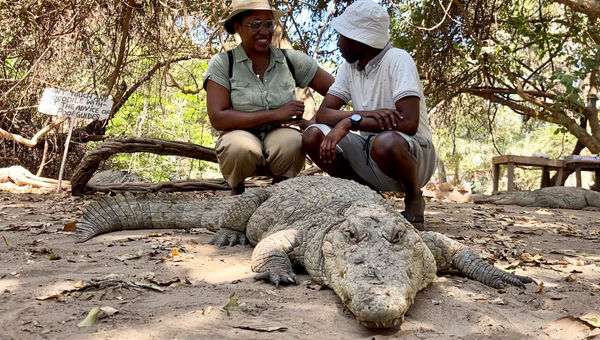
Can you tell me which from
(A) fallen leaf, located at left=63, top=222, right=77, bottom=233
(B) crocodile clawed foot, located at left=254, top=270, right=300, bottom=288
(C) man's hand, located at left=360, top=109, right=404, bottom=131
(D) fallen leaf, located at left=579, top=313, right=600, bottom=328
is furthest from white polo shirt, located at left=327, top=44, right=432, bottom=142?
(A) fallen leaf, located at left=63, top=222, right=77, bottom=233

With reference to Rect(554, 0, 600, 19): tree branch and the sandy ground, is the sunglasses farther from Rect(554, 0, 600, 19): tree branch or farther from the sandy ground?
Rect(554, 0, 600, 19): tree branch

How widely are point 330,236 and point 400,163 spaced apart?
4.16 feet

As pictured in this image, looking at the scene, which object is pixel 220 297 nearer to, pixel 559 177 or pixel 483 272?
pixel 483 272

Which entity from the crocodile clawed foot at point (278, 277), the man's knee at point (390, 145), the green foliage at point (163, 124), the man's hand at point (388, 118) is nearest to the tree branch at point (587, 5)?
the man's hand at point (388, 118)

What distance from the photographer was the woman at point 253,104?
453 centimetres

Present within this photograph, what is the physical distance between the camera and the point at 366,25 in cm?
404

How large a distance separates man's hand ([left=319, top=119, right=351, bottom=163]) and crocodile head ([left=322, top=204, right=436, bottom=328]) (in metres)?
0.95

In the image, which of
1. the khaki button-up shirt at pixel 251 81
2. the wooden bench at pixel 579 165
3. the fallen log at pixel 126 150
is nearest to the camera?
the khaki button-up shirt at pixel 251 81

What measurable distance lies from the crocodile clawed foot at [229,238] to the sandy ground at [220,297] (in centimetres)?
11

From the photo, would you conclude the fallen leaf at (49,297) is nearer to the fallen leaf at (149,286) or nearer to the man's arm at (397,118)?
the fallen leaf at (149,286)

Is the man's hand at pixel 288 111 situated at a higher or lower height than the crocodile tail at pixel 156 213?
higher

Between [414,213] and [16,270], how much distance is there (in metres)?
2.73

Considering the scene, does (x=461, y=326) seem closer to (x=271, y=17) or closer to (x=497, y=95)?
(x=271, y=17)

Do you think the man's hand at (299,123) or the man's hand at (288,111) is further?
the man's hand at (299,123)
